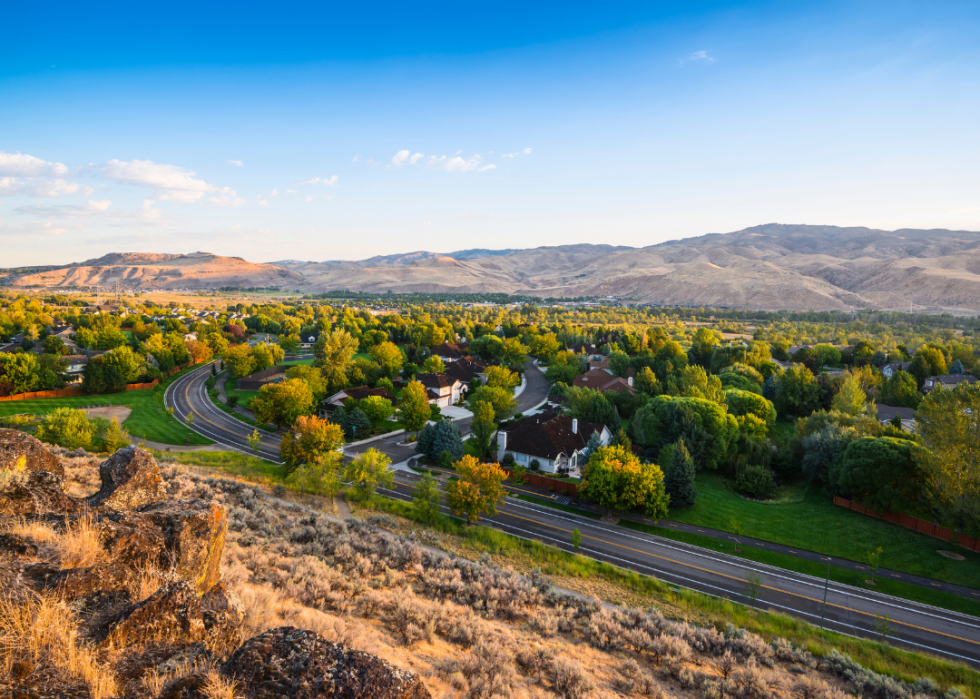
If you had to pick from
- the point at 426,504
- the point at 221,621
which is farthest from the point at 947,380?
the point at 221,621

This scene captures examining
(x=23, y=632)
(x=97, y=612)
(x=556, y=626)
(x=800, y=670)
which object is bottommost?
(x=800, y=670)

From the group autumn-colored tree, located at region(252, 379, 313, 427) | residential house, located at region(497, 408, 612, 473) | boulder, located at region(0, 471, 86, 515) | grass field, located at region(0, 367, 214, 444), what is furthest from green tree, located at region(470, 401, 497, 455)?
boulder, located at region(0, 471, 86, 515)

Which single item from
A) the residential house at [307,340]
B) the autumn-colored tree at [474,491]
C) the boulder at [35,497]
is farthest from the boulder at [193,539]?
the residential house at [307,340]

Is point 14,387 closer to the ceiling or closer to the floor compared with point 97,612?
closer to the floor

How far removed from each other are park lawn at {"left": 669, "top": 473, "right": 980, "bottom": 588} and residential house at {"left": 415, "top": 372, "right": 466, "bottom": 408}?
37784 millimetres

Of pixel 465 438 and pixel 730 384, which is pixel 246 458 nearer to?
pixel 465 438

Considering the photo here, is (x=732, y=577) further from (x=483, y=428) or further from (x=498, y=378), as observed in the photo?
(x=498, y=378)

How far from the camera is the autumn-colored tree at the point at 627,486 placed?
3584 cm

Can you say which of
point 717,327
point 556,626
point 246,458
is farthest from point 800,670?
point 717,327

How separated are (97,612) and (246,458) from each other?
1626 inches

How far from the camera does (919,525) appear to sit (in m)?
35.1

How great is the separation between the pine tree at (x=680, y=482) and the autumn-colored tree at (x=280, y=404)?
39393mm

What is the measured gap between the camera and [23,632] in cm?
720

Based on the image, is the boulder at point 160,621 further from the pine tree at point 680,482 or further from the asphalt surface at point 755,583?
the pine tree at point 680,482
